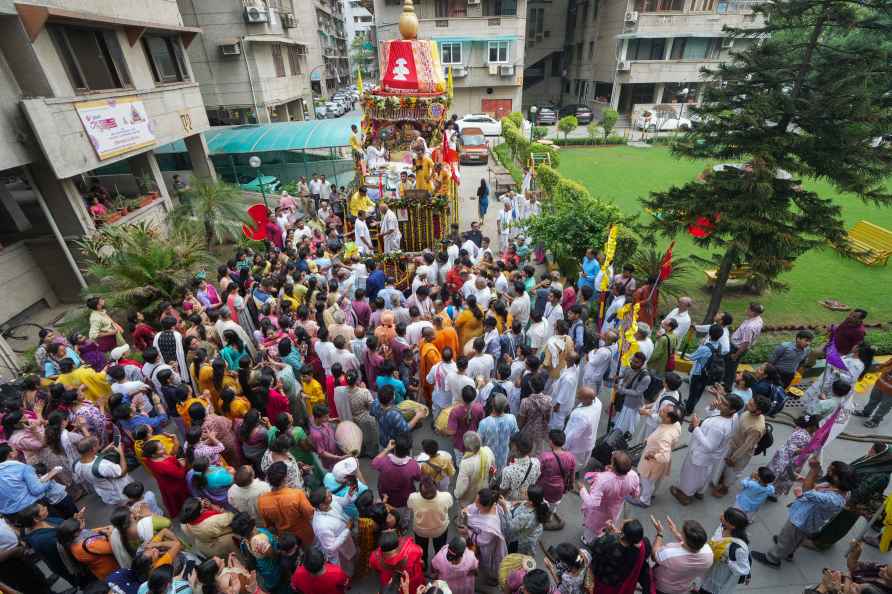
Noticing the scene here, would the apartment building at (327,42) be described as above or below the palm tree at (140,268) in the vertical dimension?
above

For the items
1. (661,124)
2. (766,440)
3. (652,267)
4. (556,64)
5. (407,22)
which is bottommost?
(661,124)

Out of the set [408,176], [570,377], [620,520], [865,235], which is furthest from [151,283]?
[865,235]

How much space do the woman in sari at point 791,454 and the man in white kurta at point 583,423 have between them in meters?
1.88

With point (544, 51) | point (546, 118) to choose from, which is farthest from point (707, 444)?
point (544, 51)

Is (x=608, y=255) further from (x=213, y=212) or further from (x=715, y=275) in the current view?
(x=213, y=212)

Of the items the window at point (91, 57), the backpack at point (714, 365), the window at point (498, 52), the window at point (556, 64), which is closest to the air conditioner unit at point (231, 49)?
the window at point (91, 57)

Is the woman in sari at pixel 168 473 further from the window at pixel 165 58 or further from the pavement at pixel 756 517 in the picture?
the window at pixel 165 58

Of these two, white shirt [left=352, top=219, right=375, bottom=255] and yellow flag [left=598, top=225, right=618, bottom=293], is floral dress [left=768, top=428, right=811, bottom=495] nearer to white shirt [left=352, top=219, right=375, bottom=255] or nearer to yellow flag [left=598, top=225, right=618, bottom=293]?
yellow flag [left=598, top=225, right=618, bottom=293]

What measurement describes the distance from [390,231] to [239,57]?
54.0ft

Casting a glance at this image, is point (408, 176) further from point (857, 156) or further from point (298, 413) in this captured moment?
point (857, 156)

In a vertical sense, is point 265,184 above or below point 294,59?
below

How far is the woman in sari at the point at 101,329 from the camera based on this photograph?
6.52 meters

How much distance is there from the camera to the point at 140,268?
8047mm

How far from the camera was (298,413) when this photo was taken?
5852mm
